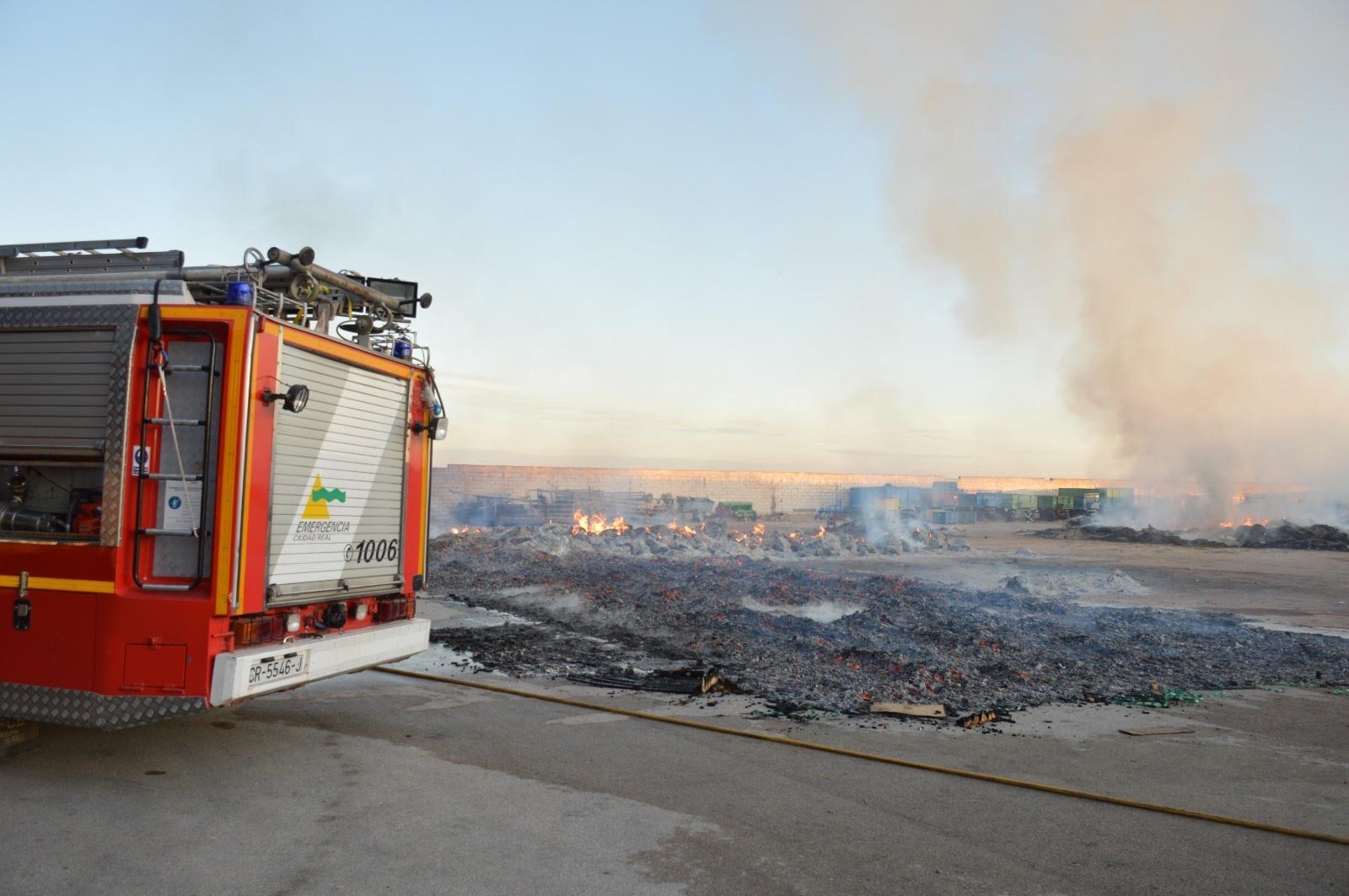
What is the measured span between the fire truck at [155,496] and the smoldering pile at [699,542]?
18246 mm

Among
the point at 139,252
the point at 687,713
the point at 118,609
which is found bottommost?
the point at 687,713

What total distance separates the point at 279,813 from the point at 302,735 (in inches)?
72.9

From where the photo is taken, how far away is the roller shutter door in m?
5.25

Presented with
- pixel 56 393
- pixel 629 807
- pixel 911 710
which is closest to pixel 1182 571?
pixel 911 710

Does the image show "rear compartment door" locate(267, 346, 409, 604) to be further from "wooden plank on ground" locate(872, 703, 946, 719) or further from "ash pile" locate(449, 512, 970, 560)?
"ash pile" locate(449, 512, 970, 560)

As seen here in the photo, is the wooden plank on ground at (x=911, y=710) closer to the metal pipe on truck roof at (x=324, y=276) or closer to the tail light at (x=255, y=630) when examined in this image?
the tail light at (x=255, y=630)

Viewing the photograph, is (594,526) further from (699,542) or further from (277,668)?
(277,668)

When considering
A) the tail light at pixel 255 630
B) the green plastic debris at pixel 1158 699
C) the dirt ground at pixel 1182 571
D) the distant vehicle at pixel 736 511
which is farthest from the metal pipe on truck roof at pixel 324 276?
the distant vehicle at pixel 736 511

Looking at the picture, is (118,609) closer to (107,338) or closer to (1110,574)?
(107,338)

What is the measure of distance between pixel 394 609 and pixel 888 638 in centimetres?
735

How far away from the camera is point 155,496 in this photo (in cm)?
521

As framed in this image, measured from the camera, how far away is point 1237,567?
28.1 meters

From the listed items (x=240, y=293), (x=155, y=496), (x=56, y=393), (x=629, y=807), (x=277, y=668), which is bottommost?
(x=629, y=807)

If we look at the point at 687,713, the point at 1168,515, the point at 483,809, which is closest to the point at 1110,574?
the point at 687,713
